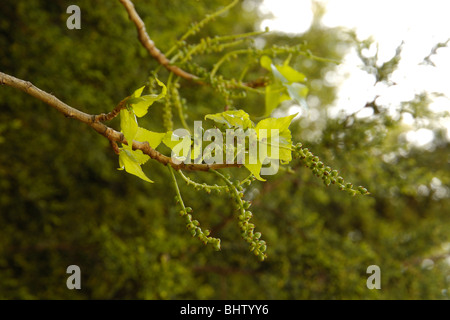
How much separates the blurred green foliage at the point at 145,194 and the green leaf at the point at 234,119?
567 mm

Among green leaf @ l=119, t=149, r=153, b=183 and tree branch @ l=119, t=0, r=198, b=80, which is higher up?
tree branch @ l=119, t=0, r=198, b=80

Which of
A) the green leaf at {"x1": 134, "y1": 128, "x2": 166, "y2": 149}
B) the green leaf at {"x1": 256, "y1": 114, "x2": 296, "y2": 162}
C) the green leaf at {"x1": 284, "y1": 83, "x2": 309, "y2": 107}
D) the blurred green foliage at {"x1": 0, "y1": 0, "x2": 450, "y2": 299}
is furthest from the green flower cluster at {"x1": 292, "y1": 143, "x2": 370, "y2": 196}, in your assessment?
the blurred green foliage at {"x1": 0, "y1": 0, "x2": 450, "y2": 299}

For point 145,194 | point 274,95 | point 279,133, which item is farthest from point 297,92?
point 145,194

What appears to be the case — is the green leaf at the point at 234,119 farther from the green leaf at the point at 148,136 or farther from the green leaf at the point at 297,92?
the green leaf at the point at 297,92

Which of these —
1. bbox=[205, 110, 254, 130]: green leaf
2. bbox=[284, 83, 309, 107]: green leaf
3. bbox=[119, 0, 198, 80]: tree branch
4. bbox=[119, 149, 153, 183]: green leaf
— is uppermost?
bbox=[119, 0, 198, 80]: tree branch

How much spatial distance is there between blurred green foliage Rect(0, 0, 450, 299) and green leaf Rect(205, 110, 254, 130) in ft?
1.86

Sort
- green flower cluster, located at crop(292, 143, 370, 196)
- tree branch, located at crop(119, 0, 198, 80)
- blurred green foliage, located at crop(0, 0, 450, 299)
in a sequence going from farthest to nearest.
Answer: blurred green foliage, located at crop(0, 0, 450, 299)
tree branch, located at crop(119, 0, 198, 80)
green flower cluster, located at crop(292, 143, 370, 196)

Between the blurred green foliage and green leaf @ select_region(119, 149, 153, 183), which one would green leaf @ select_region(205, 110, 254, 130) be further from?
the blurred green foliage

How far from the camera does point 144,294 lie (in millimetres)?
1148

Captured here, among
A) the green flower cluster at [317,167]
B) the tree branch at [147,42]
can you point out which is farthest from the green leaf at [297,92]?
the green flower cluster at [317,167]

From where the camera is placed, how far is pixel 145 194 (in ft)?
5.78

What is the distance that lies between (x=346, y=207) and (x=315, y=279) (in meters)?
0.79

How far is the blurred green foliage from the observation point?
1.18 metres
